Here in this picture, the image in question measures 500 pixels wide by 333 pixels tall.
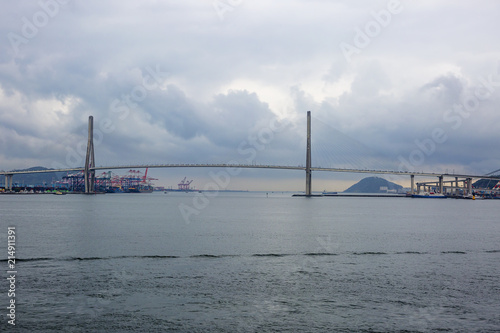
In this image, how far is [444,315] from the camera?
499 inches

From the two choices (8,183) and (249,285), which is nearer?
(249,285)

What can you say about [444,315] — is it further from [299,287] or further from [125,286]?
[125,286]

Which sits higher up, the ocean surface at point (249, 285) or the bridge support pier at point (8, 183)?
the bridge support pier at point (8, 183)

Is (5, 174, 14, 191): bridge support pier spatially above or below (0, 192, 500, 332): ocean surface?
above

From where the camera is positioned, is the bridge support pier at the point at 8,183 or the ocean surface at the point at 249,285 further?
the bridge support pier at the point at 8,183

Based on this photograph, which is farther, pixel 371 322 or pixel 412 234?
pixel 412 234

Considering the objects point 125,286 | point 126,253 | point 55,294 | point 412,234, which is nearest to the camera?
point 55,294

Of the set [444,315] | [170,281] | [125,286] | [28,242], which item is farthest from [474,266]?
[28,242]

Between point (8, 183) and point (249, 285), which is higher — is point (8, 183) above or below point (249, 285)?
above

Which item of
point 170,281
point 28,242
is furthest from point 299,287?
point 28,242

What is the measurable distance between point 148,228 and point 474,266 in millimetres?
23310

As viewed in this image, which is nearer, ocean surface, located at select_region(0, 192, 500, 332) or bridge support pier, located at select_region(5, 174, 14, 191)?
ocean surface, located at select_region(0, 192, 500, 332)

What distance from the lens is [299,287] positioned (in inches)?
616

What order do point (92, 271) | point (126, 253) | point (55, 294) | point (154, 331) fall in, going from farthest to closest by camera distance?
point (126, 253) → point (92, 271) → point (55, 294) → point (154, 331)
